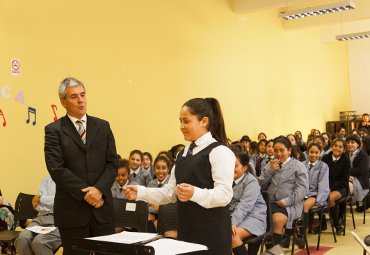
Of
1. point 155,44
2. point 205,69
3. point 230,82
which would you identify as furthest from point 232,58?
point 155,44

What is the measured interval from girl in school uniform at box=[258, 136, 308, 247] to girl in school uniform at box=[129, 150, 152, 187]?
1546 millimetres

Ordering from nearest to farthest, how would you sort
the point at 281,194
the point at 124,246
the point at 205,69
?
the point at 124,246 → the point at 281,194 → the point at 205,69

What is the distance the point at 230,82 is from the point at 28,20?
5579 millimetres

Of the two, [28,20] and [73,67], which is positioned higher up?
[28,20]

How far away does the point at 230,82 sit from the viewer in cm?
1116

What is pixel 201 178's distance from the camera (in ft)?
8.48

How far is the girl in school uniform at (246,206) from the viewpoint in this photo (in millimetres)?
4551

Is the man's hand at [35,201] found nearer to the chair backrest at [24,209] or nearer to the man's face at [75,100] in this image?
the chair backrest at [24,209]

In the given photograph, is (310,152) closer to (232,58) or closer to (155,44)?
(155,44)

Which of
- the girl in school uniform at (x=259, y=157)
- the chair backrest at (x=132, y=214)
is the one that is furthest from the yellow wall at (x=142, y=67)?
the chair backrest at (x=132, y=214)

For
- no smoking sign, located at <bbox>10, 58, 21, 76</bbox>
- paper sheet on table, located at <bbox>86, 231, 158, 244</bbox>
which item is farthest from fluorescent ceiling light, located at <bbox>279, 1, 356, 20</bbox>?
paper sheet on table, located at <bbox>86, 231, 158, 244</bbox>

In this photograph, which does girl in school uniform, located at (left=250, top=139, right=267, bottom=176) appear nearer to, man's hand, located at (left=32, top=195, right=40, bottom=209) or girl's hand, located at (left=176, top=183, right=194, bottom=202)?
man's hand, located at (left=32, top=195, right=40, bottom=209)

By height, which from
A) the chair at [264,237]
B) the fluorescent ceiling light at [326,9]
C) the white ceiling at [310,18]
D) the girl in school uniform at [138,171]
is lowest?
the chair at [264,237]

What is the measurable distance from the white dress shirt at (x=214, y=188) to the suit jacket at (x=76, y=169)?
0.45 metres
